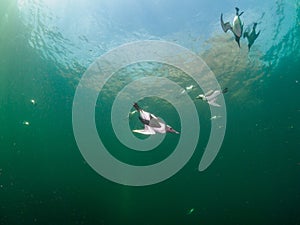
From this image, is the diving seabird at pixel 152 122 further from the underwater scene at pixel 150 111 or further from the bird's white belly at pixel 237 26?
the bird's white belly at pixel 237 26

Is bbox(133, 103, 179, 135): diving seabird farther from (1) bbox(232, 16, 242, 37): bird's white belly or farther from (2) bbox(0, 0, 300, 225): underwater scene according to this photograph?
(1) bbox(232, 16, 242, 37): bird's white belly

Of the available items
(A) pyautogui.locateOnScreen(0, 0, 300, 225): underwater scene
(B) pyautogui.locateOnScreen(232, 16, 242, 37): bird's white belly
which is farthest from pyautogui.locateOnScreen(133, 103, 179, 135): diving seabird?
(B) pyautogui.locateOnScreen(232, 16, 242, 37): bird's white belly

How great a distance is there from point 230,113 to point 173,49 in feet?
33.0

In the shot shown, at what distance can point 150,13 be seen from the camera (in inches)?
432

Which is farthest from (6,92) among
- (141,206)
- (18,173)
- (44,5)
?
(141,206)

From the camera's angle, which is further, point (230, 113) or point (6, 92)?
point (230, 113)

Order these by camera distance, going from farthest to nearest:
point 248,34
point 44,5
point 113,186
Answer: point 113,186
point 44,5
point 248,34

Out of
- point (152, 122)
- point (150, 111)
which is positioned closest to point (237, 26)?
point (152, 122)

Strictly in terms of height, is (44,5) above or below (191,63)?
below

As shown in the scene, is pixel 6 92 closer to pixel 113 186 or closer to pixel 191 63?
pixel 191 63

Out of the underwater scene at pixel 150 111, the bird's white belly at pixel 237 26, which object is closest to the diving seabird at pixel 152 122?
→ the underwater scene at pixel 150 111

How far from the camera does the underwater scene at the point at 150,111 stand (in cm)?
1113

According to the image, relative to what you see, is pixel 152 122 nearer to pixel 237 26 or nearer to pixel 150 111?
pixel 237 26

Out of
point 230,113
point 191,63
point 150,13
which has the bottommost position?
point 150,13
